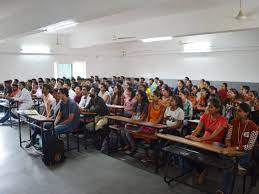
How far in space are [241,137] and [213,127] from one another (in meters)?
0.46

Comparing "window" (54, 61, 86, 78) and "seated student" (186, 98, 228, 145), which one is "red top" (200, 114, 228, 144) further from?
"window" (54, 61, 86, 78)

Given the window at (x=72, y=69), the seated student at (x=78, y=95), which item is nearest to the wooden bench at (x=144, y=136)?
the seated student at (x=78, y=95)

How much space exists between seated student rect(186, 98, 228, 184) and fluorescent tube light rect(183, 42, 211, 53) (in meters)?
6.73

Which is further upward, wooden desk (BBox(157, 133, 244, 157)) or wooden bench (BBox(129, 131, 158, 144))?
wooden desk (BBox(157, 133, 244, 157))

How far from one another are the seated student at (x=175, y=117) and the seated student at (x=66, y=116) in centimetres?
175

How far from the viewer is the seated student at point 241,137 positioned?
310 cm

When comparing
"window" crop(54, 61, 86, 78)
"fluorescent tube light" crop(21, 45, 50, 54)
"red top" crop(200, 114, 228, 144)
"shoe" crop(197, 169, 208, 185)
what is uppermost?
"fluorescent tube light" crop(21, 45, 50, 54)

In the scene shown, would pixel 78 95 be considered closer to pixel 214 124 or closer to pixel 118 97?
pixel 118 97

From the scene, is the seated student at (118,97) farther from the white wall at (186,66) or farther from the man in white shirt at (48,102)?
the white wall at (186,66)

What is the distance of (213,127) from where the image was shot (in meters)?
3.67

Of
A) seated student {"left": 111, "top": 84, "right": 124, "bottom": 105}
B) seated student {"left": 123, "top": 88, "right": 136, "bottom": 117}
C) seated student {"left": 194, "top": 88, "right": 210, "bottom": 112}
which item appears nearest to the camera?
seated student {"left": 123, "top": 88, "right": 136, "bottom": 117}

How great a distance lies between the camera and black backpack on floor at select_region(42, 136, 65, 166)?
4.33 m

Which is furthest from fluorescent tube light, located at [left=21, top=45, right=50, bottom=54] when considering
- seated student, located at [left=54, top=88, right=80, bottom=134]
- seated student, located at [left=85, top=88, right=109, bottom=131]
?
seated student, located at [left=54, top=88, right=80, bottom=134]

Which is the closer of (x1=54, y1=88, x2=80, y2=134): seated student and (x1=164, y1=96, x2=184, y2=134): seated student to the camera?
(x1=164, y1=96, x2=184, y2=134): seated student
